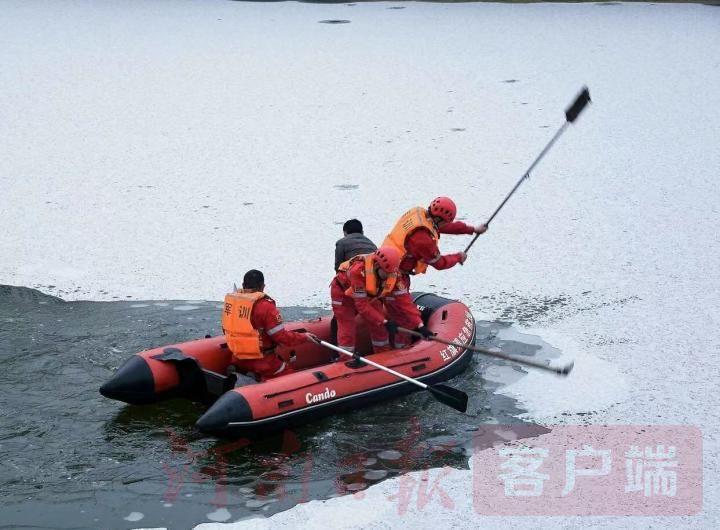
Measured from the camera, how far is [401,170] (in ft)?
44.1

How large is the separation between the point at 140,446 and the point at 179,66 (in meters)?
11.8

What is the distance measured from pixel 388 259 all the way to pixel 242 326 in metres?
1.20

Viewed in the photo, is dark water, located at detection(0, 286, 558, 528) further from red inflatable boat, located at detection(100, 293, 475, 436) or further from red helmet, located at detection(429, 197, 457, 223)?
red helmet, located at detection(429, 197, 457, 223)


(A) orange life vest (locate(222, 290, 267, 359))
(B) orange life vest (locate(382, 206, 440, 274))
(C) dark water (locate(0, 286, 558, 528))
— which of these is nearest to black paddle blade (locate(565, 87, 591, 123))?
(B) orange life vest (locate(382, 206, 440, 274))

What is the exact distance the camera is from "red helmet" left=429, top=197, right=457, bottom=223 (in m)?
8.77

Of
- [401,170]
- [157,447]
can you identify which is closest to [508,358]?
[157,447]

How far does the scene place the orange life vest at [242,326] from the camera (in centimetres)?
772

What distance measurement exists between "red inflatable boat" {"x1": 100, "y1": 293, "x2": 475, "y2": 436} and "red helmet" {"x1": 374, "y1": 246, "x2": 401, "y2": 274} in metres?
0.74

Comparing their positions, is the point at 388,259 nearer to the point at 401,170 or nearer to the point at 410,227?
the point at 410,227

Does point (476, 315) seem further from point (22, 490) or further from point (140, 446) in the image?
point (22, 490)

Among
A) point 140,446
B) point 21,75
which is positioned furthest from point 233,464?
point 21,75

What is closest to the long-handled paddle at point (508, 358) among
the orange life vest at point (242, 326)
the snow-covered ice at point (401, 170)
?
the snow-covered ice at point (401, 170)

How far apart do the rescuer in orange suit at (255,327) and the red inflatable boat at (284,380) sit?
0.25 m

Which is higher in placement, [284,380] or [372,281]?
[372,281]
